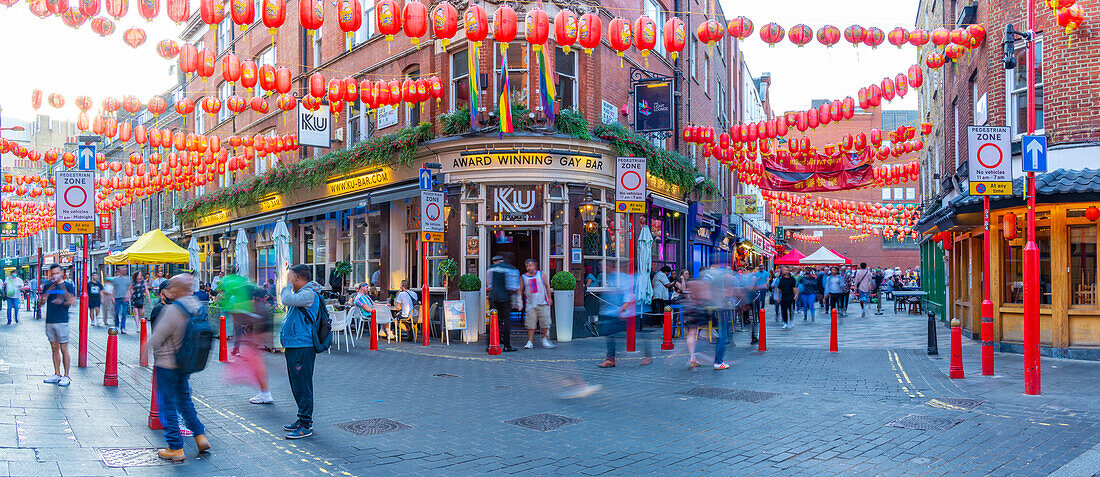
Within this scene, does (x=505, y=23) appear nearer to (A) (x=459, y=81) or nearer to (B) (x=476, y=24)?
(B) (x=476, y=24)

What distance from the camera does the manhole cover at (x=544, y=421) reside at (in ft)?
25.1

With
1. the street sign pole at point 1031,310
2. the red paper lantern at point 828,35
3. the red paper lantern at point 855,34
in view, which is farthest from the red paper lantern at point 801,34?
the street sign pole at point 1031,310

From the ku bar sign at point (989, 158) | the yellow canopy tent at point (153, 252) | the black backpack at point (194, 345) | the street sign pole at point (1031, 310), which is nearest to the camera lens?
the black backpack at point (194, 345)

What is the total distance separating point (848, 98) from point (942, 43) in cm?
378

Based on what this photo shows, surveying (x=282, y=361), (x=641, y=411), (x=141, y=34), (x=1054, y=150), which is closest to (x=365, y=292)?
(x=282, y=361)

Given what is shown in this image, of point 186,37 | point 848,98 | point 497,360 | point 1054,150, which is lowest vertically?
point 497,360

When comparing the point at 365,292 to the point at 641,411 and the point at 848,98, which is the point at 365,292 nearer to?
the point at 641,411

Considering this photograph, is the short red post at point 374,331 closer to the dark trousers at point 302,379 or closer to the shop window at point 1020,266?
the dark trousers at point 302,379

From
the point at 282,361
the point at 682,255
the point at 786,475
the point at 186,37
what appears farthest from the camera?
the point at 186,37

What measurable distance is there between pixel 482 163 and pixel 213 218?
19.6 m

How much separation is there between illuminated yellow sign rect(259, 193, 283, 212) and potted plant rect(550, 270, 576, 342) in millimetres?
13435

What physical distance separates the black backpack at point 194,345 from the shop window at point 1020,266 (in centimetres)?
1270

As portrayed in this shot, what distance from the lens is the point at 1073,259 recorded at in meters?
12.9

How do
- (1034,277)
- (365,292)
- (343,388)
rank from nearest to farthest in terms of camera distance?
(1034,277), (343,388), (365,292)
